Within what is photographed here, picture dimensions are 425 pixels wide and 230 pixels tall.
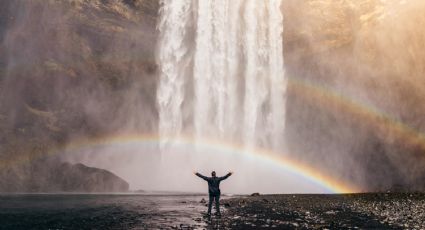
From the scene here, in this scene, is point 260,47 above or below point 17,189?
above

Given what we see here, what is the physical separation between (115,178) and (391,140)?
123 feet

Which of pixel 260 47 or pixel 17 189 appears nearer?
pixel 17 189

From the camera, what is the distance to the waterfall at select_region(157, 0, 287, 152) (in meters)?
59.2

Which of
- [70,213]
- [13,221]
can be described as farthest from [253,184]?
[13,221]

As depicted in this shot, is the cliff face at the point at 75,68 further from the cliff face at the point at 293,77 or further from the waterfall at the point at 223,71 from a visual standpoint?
the waterfall at the point at 223,71

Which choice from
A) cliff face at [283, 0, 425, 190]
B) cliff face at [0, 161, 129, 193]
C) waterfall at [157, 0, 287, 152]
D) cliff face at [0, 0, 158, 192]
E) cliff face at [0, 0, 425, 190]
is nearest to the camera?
cliff face at [0, 161, 129, 193]

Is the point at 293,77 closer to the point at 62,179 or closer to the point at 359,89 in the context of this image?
the point at 359,89

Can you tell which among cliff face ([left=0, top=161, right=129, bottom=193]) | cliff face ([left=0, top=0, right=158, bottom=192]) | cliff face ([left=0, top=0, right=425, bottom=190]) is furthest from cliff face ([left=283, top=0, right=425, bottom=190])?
cliff face ([left=0, top=161, right=129, bottom=193])

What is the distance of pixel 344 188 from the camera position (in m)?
56.8

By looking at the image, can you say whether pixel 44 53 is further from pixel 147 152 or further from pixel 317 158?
pixel 317 158

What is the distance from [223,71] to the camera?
6031 centimetres

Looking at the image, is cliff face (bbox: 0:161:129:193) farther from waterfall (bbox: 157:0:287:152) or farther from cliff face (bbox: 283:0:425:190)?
cliff face (bbox: 283:0:425:190)

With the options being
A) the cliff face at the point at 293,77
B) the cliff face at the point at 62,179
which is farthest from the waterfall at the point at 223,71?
the cliff face at the point at 62,179

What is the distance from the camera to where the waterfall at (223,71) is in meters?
59.2
